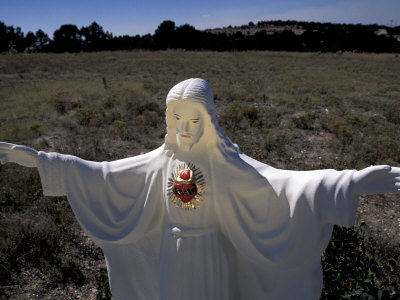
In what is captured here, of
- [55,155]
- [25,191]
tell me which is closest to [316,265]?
[55,155]

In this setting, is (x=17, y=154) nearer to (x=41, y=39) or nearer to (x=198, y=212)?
(x=198, y=212)

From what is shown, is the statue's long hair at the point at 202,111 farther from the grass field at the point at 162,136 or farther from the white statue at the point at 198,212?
the grass field at the point at 162,136

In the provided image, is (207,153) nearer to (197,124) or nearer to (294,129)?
(197,124)

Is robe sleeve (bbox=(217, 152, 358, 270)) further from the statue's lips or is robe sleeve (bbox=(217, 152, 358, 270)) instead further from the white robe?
the statue's lips

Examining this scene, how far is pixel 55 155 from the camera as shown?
2.41m

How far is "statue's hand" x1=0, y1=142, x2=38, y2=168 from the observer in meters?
2.26

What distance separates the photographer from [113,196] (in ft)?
8.42

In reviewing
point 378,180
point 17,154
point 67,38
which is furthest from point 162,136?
point 67,38

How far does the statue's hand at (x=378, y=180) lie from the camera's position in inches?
69.3

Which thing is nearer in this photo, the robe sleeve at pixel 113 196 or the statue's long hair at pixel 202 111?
the statue's long hair at pixel 202 111

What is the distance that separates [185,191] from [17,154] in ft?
4.09

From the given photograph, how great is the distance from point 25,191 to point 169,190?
418 cm

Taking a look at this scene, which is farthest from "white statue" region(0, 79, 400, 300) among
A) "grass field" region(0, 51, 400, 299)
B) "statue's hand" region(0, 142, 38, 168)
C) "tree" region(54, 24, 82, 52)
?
"tree" region(54, 24, 82, 52)

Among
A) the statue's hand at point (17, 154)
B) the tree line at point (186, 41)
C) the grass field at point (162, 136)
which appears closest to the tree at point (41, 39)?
the tree line at point (186, 41)
